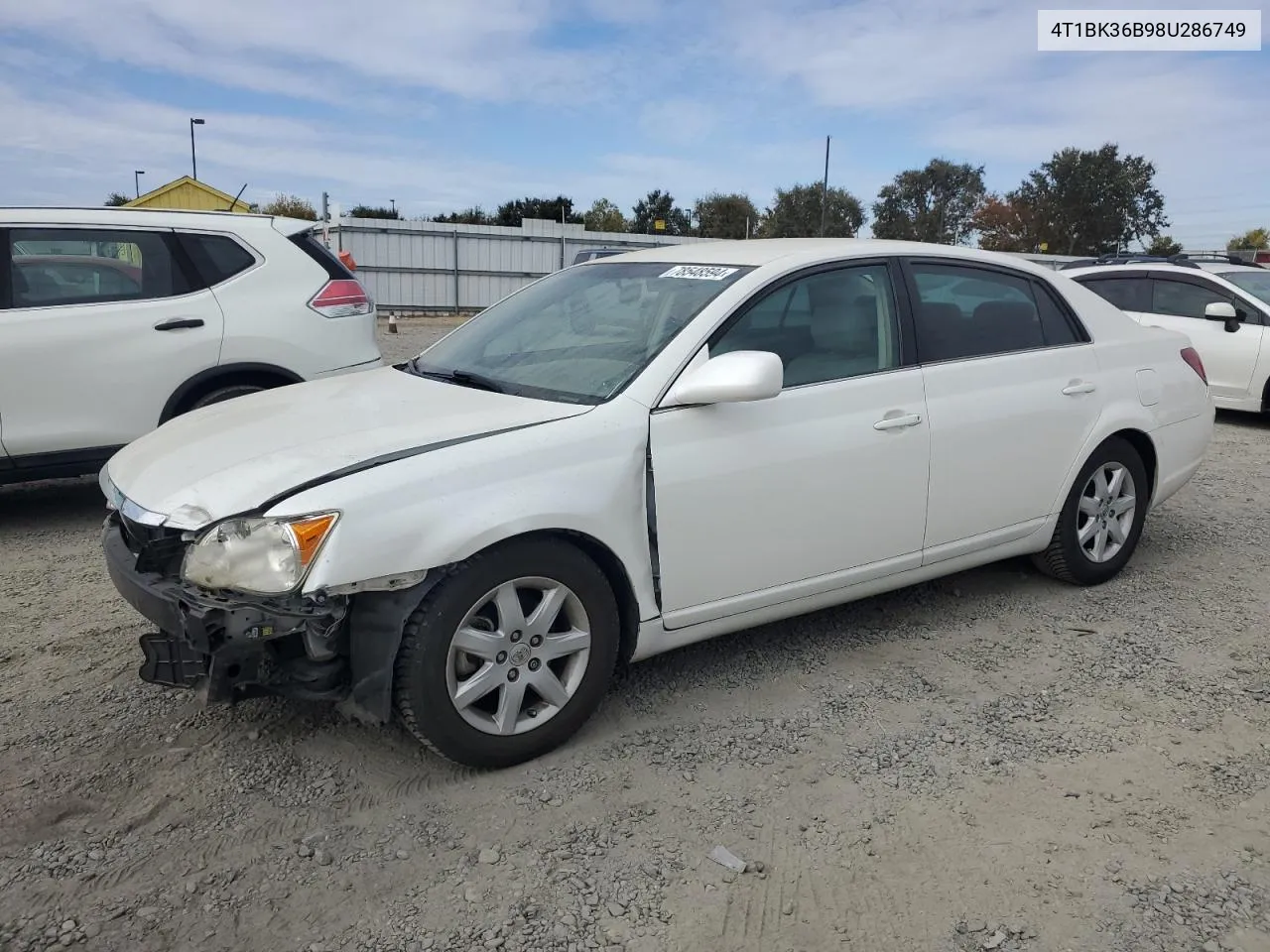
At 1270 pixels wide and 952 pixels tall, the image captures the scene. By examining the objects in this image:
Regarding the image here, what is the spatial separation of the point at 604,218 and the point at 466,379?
52.3 meters

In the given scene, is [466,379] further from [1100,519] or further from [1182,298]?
[1182,298]

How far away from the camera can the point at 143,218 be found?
5.80 m

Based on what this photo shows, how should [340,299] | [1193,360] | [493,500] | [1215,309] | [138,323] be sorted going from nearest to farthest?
[493,500] < [1193,360] < [138,323] < [340,299] < [1215,309]

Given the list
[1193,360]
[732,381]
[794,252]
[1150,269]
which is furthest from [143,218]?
[1150,269]

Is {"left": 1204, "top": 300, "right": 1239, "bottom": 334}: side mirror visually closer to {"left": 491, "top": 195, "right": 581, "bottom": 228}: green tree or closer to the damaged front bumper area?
the damaged front bumper area

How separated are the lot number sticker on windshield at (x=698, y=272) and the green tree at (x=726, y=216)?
155 feet

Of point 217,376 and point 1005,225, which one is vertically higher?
point 1005,225

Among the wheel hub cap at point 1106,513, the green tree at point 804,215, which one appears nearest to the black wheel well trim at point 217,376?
the wheel hub cap at point 1106,513

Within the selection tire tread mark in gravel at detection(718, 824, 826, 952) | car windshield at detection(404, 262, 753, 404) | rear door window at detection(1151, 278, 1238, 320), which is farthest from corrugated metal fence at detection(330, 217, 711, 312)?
tire tread mark in gravel at detection(718, 824, 826, 952)

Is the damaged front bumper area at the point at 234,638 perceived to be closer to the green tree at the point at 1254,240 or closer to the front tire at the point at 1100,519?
the front tire at the point at 1100,519

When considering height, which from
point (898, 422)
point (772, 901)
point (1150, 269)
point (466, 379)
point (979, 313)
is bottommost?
point (772, 901)

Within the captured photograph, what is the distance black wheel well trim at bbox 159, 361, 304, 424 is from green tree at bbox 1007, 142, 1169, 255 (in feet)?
166

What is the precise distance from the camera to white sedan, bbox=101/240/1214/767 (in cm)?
272

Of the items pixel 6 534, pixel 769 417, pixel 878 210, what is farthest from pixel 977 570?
pixel 878 210
